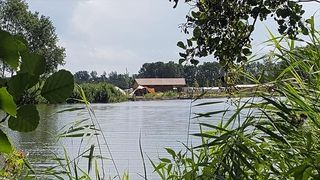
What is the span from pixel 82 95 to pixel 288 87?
121cm

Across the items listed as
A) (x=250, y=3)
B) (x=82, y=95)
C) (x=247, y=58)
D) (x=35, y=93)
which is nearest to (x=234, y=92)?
(x=247, y=58)

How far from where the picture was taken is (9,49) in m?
0.63

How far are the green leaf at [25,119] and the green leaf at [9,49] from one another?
6 cm

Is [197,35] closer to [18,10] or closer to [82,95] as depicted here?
[82,95]

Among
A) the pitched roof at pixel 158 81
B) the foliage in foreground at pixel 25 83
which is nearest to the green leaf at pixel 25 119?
the foliage in foreground at pixel 25 83

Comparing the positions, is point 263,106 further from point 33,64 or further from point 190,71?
point 33,64

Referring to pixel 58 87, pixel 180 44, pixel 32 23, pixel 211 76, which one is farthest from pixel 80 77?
pixel 32 23

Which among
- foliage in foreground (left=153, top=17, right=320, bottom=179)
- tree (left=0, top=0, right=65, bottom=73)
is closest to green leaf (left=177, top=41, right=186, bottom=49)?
foliage in foreground (left=153, top=17, right=320, bottom=179)

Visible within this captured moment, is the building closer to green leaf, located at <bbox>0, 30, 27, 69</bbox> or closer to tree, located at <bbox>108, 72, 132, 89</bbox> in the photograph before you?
tree, located at <bbox>108, 72, 132, 89</bbox>

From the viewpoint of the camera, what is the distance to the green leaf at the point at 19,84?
65 centimetres

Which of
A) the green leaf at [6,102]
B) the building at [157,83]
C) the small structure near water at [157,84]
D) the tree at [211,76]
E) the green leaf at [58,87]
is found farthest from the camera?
Result: the building at [157,83]

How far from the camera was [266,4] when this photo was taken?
201cm

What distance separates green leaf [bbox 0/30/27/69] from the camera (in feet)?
2.04

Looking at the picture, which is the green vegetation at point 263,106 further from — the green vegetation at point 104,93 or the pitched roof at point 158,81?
the pitched roof at point 158,81
